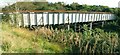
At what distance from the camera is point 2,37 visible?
8.80m

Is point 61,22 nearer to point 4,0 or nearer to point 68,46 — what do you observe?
point 4,0

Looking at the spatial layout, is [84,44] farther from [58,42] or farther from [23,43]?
[23,43]

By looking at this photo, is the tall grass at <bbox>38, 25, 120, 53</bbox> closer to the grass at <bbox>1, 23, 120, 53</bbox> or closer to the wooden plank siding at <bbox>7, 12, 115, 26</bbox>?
the grass at <bbox>1, 23, 120, 53</bbox>

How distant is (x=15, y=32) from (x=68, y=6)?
123 feet

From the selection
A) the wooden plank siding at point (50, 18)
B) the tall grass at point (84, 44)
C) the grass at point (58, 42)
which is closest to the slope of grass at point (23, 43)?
the grass at point (58, 42)

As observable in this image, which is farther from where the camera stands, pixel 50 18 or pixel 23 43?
pixel 50 18

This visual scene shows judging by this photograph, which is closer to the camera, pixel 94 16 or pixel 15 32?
pixel 15 32

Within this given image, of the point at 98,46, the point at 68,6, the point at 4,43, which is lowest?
the point at 68,6

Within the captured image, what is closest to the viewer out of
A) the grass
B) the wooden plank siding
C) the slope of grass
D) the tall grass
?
the slope of grass

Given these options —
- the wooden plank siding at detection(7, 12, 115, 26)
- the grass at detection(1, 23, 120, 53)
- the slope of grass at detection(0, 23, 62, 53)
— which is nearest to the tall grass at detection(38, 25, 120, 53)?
the grass at detection(1, 23, 120, 53)

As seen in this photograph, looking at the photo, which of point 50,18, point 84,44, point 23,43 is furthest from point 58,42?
point 50,18

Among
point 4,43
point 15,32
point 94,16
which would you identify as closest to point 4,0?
point 15,32

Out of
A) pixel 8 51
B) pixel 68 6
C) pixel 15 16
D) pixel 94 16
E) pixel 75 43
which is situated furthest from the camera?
pixel 68 6

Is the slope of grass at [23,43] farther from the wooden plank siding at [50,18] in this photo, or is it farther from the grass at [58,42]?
the wooden plank siding at [50,18]
